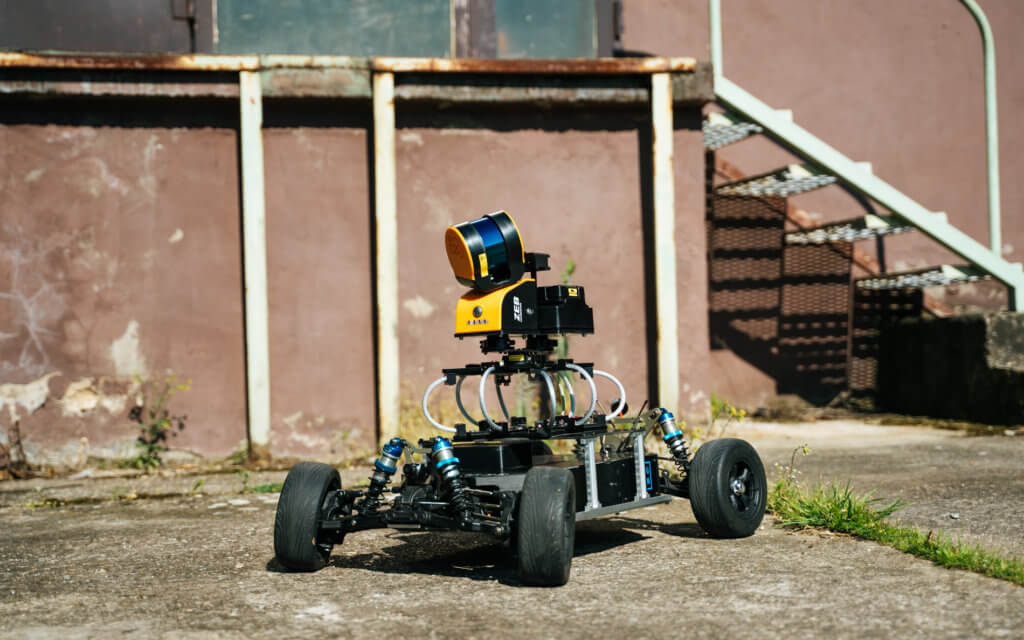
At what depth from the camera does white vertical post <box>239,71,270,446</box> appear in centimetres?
804

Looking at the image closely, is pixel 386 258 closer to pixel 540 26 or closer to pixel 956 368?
pixel 540 26

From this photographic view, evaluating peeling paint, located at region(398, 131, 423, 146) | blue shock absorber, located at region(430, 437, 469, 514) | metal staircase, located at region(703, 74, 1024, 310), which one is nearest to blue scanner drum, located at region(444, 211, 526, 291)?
blue shock absorber, located at region(430, 437, 469, 514)

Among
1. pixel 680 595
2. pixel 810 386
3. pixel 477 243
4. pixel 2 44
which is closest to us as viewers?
pixel 680 595

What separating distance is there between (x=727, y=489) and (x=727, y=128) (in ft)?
17.5

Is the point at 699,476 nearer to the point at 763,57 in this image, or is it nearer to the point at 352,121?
the point at 352,121

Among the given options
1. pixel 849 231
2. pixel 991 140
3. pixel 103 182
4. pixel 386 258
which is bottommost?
pixel 386 258

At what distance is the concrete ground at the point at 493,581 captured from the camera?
11.0 ft

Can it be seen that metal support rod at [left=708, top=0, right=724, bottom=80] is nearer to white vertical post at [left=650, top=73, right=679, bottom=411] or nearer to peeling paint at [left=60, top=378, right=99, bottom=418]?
white vertical post at [left=650, top=73, right=679, bottom=411]

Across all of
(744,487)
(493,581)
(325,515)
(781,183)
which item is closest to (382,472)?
A: (325,515)

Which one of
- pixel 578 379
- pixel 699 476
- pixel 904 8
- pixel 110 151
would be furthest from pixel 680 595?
pixel 904 8

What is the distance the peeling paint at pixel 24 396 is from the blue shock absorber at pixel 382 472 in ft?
15.2

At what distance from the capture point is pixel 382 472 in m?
4.38

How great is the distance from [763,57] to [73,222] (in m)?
7.41

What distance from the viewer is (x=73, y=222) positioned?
810 cm
